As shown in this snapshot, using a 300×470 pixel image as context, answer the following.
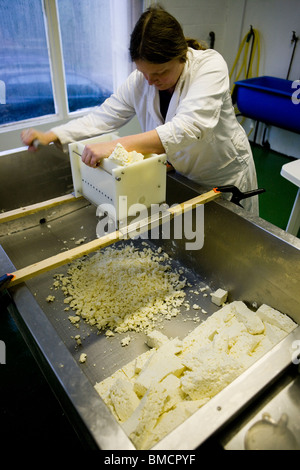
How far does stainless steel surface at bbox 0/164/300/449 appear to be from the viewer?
2.31 ft

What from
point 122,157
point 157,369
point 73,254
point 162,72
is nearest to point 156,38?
point 162,72

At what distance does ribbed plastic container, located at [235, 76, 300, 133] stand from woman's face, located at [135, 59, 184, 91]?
2100 millimetres

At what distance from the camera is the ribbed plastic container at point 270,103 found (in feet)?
10.0

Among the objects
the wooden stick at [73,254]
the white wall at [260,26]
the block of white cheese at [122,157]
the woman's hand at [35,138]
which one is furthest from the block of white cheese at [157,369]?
the white wall at [260,26]

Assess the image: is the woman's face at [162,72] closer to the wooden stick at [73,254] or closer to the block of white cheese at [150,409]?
the wooden stick at [73,254]

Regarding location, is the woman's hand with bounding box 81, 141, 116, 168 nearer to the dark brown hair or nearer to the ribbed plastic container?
the dark brown hair

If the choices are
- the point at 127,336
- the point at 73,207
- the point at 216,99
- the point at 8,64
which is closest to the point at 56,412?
the point at 127,336

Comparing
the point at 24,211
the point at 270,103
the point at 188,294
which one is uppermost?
the point at 24,211

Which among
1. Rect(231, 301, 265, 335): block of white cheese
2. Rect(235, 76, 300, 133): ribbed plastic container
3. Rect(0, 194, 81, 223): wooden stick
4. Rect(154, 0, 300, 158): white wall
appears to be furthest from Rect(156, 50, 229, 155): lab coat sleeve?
Rect(154, 0, 300, 158): white wall

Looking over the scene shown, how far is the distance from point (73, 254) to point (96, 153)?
1.14 ft

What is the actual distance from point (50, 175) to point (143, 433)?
1.37 meters

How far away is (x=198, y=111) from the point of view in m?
1.17

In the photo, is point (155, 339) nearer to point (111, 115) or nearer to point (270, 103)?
point (111, 115)

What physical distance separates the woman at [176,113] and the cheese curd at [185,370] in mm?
652
